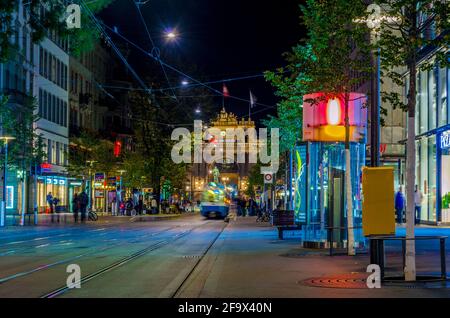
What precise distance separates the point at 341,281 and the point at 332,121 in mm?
8760

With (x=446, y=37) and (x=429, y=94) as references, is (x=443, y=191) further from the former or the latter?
(x=446, y=37)

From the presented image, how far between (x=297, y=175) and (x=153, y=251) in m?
4.85

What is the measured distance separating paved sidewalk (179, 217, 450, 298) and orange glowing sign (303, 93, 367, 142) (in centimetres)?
322

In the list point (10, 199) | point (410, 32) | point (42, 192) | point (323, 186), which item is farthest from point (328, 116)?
point (42, 192)

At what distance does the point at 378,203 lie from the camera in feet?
49.0

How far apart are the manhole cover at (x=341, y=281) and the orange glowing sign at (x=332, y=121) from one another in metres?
7.42

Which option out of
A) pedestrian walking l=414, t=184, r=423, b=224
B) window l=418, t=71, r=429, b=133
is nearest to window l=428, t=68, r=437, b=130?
window l=418, t=71, r=429, b=133

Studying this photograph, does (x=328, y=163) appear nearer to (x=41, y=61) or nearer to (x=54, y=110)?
(x=41, y=61)

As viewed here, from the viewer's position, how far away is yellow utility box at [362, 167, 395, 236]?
48.9 ft

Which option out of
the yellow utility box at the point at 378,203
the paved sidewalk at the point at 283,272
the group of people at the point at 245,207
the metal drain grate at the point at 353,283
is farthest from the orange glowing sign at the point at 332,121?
the group of people at the point at 245,207

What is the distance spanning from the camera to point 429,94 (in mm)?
43938

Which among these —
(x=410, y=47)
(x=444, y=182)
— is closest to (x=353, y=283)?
(x=410, y=47)

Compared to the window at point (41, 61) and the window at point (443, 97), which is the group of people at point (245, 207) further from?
the window at point (443, 97)

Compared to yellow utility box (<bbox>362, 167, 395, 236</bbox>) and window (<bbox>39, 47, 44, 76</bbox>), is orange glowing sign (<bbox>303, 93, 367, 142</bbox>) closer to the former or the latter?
yellow utility box (<bbox>362, 167, 395, 236</bbox>)
